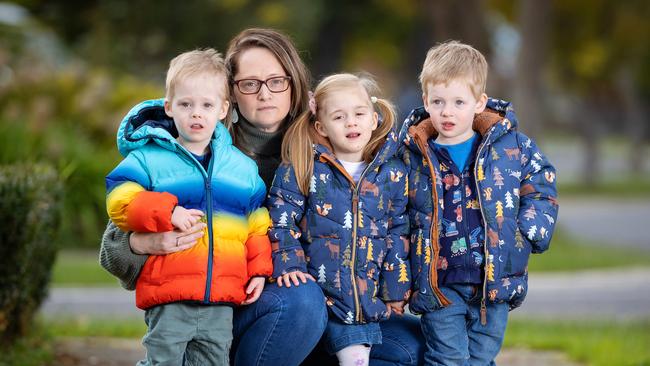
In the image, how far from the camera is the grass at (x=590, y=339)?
5973 millimetres

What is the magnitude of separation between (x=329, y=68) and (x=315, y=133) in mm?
23960

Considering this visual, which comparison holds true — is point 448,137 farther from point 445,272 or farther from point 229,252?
point 229,252

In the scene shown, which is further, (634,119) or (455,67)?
(634,119)

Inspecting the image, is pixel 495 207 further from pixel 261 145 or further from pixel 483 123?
pixel 261 145

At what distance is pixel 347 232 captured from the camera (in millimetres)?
3672

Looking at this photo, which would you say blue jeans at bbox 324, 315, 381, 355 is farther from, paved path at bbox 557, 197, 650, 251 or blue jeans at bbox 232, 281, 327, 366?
paved path at bbox 557, 197, 650, 251

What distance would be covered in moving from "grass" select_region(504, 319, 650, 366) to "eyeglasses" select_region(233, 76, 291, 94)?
2.94 meters

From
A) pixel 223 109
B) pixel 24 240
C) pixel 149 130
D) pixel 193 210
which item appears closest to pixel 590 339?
pixel 24 240

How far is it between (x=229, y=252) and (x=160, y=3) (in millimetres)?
21305

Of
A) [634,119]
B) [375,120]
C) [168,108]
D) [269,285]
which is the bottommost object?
[269,285]

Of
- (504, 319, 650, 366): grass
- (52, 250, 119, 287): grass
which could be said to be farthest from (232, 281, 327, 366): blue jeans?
(52, 250, 119, 287): grass

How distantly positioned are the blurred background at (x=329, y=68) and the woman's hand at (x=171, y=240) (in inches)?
61.4

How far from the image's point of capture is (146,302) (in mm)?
3441

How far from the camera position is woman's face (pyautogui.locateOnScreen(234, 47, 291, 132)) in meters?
3.95
